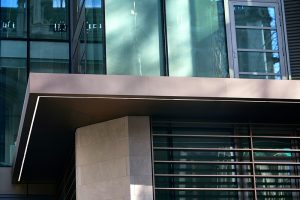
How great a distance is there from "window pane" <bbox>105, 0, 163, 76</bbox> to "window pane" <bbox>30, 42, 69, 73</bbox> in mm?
7024

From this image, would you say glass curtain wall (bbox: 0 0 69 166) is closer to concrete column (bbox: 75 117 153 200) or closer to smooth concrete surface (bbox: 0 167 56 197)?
smooth concrete surface (bbox: 0 167 56 197)

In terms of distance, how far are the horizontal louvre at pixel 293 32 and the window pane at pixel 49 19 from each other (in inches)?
270

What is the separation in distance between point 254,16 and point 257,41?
23.4 inches

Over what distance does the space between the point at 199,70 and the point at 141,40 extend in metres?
1.12

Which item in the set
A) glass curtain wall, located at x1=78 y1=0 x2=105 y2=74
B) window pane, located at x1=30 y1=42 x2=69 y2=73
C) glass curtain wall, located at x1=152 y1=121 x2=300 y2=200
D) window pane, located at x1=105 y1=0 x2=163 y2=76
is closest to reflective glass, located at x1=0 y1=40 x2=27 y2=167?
window pane, located at x1=30 y1=42 x2=69 y2=73

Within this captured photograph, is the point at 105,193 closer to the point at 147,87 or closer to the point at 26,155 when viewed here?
the point at 147,87

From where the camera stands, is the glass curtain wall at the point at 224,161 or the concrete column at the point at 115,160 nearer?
the concrete column at the point at 115,160

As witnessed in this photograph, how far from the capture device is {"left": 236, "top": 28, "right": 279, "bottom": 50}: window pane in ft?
46.4

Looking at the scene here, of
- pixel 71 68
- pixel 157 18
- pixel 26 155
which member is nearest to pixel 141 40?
pixel 157 18

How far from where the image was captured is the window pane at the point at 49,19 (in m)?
20.2

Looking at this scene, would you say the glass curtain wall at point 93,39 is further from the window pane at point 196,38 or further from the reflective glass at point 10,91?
the reflective glass at point 10,91

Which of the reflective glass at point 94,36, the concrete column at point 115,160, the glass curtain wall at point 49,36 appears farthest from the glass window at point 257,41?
the glass curtain wall at point 49,36

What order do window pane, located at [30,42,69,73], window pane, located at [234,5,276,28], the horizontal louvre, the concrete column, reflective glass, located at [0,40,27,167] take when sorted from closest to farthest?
the concrete column, window pane, located at [234,5,276,28], the horizontal louvre, reflective glass, located at [0,40,27,167], window pane, located at [30,42,69,73]

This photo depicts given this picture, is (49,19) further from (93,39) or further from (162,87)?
(162,87)
